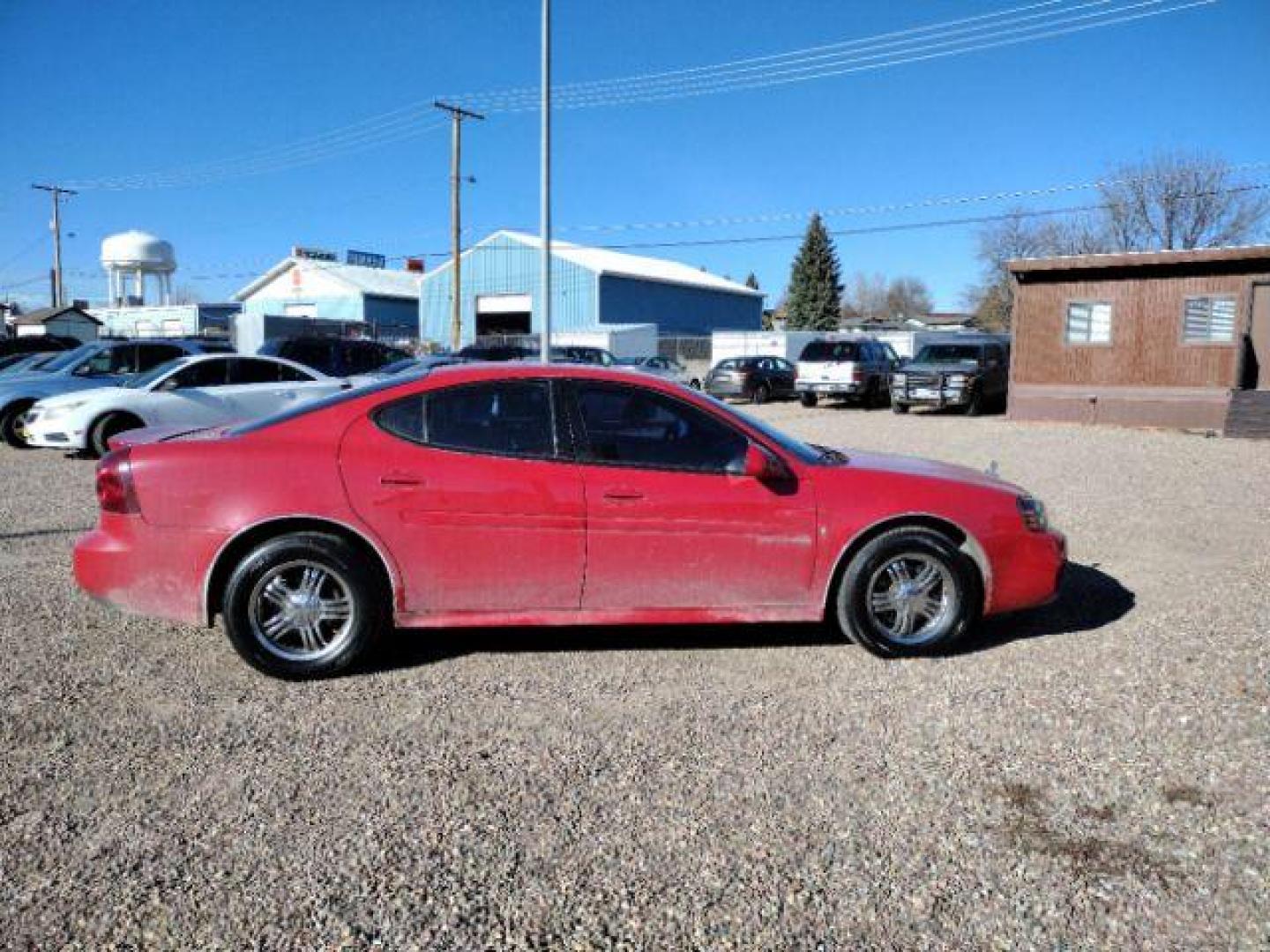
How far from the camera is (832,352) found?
24.5 meters

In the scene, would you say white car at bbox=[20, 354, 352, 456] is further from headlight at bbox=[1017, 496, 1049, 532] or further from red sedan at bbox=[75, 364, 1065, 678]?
headlight at bbox=[1017, 496, 1049, 532]

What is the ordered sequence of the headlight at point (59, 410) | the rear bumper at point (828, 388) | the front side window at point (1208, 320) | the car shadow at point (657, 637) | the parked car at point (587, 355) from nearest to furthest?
the car shadow at point (657, 637)
the headlight at point (59, 410)
the front side window at point (1208, 320)
the rear bumper at point (828, 388)
the parked car at point (587, 355)

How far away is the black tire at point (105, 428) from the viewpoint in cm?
1166

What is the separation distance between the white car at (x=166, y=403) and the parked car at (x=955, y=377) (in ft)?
46.8

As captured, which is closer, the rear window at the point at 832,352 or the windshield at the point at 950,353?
the windshield at the point at 950,353

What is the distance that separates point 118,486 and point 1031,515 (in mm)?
4468

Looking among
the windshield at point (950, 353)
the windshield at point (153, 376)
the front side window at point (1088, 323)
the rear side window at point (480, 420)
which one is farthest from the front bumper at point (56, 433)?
the front side window at point (1088, 323)

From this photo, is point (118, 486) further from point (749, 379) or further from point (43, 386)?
point (749, 379)

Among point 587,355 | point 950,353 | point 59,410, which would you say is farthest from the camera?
point 587,355

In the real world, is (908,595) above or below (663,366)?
below

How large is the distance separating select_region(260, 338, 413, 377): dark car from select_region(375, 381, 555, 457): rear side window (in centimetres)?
1357

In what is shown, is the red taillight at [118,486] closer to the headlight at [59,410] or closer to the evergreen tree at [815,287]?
the headlight at [59,410]

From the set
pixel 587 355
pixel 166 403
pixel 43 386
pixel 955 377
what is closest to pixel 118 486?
pixel 166 403

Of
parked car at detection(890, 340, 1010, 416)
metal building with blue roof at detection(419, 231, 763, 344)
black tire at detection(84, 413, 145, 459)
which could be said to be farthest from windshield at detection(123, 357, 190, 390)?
metal building with blue roof at detection(419, 231, 763, 344)
